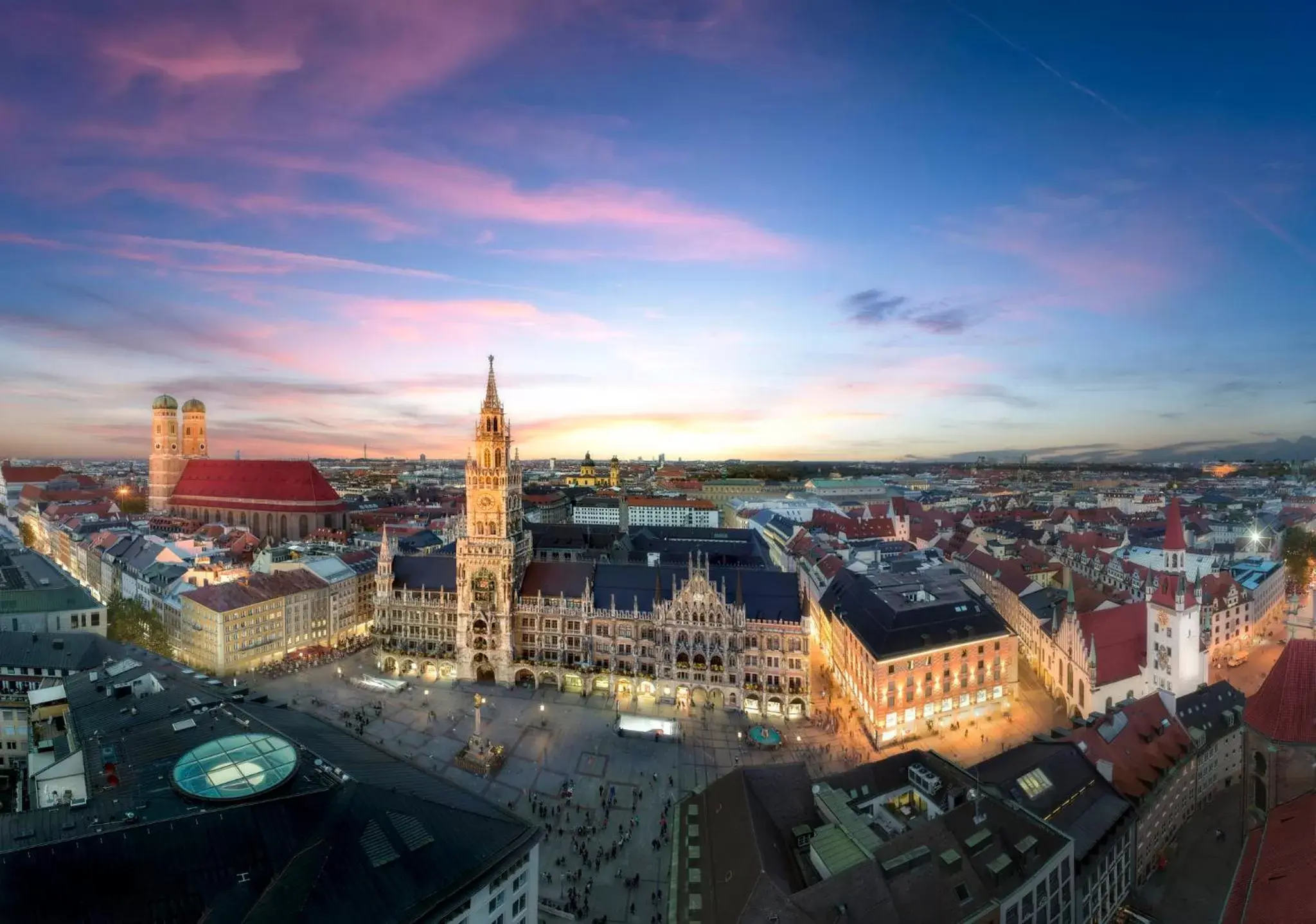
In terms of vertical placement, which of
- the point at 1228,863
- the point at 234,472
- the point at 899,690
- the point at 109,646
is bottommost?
the point at 1228,863

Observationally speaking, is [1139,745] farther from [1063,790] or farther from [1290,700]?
[1290,700]

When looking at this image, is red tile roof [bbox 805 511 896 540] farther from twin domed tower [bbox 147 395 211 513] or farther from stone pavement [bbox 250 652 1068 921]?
twin domed tower [bbox 147 395 211 513]

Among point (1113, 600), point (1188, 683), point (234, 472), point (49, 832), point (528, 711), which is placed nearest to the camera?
point (49, 832)

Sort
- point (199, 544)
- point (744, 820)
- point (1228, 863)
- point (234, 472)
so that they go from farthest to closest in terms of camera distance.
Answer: point (234, 472), point (199, 544), point (1228, 863), point (744, 820)

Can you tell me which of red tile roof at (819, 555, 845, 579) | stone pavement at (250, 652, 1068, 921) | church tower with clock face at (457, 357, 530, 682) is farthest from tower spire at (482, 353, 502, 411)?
red tile roof at (819, 555, 845, 579)

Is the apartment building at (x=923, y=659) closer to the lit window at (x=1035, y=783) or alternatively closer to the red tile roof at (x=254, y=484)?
the lit window at (x=1035, y=783)

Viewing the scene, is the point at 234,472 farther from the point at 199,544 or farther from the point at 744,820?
the point at 744,820

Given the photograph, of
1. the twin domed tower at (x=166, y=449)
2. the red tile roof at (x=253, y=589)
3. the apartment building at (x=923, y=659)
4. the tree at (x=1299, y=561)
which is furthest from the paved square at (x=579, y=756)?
the twin domed tower at (x=166, y=449)

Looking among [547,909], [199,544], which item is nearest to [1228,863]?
[547,909]
